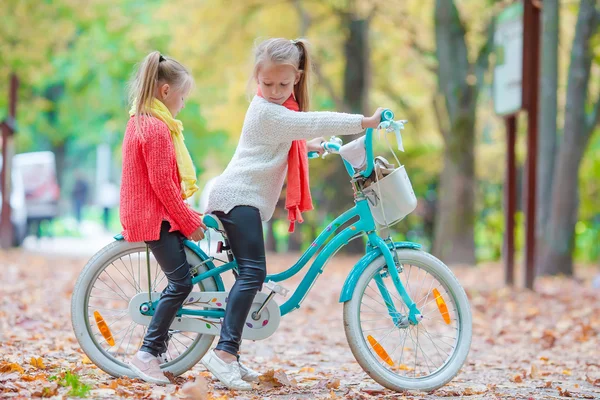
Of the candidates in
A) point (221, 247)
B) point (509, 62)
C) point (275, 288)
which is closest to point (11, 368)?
point (221, 247)

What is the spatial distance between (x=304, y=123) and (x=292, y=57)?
331 mm

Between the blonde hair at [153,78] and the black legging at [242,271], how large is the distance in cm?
67

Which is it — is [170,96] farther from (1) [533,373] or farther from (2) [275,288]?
(1) [533,373]

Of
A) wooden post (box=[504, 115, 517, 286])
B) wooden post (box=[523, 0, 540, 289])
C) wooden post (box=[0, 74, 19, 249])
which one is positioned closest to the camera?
wooden post (box=[523, 0, 540, 289])

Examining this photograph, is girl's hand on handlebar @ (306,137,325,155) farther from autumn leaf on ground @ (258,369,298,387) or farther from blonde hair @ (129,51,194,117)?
autumn leaf on ground @ (258,369,298,387)

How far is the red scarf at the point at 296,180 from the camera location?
4477 mm

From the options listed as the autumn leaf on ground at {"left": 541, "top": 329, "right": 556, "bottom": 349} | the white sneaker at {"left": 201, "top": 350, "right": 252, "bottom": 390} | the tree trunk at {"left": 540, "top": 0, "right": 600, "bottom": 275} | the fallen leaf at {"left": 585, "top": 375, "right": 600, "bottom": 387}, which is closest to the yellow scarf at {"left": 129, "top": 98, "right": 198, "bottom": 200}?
the white sneaker at {"left": 201, "top": 350, "right": 252, "bottom": 390}

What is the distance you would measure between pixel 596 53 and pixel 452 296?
974 centimetres

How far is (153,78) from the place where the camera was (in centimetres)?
448

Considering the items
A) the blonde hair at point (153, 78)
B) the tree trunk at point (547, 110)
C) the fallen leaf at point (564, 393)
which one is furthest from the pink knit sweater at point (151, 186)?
the tree trunk at point (547, 110)

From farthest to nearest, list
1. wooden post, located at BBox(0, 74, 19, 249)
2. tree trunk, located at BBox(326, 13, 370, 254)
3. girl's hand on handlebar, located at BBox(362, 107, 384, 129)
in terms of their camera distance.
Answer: tree trunk, located at BBox(326, 13, 370, 254), wooden post, located at BBox(0, 74, 19, 249), girl's hand on handlebar, located at BBox(362, 107, 384, 129)

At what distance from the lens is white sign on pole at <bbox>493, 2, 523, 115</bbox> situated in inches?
400

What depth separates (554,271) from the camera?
13.0m

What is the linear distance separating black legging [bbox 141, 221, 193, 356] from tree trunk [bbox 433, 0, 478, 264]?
978cm
